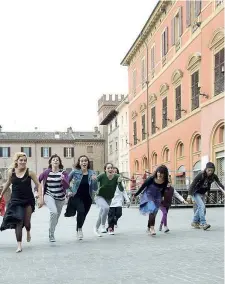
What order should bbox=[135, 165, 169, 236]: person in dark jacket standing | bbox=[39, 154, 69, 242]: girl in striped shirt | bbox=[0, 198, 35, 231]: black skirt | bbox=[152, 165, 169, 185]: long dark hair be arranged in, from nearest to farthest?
bbox=[0, 198, 35, 231]: black skirt
bbox=[39, 154, 69, 242]: girl in striped shirt
bbox=[152, 165, 169, 185]: long dark hair
bbox=[135, 165, 169, 236]: person in dark jacket standing

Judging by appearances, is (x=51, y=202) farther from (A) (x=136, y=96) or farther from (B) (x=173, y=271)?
(A) (x=136, y=96)

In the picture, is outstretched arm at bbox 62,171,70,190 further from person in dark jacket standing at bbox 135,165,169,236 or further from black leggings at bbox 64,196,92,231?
person in dark jacket standing at bbox 135,165,169,236

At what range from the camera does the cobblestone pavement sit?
5922 mm

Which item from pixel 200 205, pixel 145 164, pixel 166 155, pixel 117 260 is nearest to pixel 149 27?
pixel 166 155

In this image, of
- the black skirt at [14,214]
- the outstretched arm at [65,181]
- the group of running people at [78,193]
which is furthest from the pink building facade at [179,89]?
the black skirt at [14,214]

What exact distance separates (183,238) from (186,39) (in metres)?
23.5

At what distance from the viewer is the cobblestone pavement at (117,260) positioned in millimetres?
5922

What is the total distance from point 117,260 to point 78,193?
320cm

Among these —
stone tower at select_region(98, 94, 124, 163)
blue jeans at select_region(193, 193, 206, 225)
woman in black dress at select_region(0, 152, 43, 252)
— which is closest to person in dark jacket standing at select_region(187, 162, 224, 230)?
blue jeans at select_region(193, 193, 206, 225)

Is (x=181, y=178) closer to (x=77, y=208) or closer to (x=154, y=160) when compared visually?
(x=154, y=160)

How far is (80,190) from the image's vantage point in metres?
10.3

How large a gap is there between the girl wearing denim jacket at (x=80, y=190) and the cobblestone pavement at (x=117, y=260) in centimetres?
54

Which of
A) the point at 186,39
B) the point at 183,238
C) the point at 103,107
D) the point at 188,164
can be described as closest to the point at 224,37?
the point at 186,39

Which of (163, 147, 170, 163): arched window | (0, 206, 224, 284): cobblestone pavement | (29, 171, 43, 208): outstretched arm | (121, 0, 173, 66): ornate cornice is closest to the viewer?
(0, 206, 224, 284): cobblestone pavement
